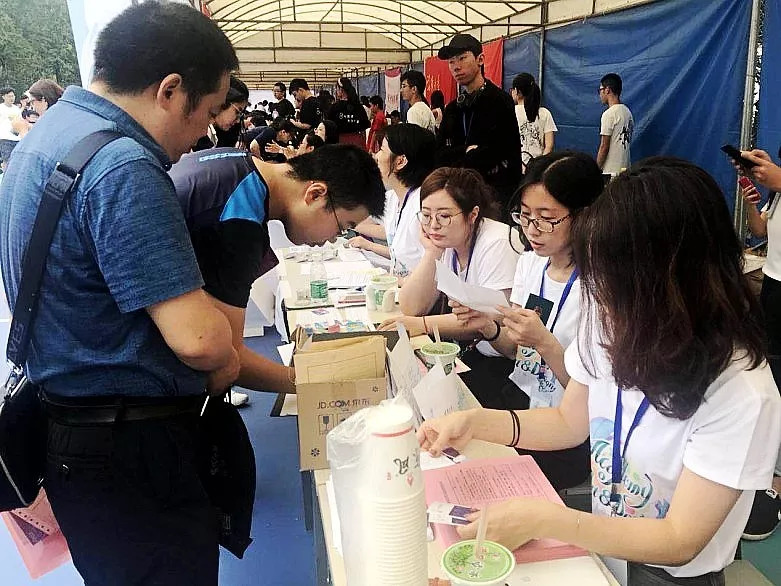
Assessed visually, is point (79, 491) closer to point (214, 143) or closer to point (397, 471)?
point (397, 471)

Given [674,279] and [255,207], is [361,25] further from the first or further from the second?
[674,279]

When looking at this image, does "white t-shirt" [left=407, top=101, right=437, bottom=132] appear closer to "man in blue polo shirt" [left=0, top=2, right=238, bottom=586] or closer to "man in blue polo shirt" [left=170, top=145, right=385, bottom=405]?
"man in blue polo shirt" [left=170, top=145, right=385, bottom=405]

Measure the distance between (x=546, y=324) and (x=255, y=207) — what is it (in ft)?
2.95

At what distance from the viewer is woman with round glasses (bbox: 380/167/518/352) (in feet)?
7.07

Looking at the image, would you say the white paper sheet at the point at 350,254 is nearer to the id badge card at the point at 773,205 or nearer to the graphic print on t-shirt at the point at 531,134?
the id badge card at the point at 773,205

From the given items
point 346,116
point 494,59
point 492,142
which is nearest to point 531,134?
point 346,116

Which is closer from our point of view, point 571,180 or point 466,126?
point 571,180

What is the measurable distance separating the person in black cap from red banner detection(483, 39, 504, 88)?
5.23 m

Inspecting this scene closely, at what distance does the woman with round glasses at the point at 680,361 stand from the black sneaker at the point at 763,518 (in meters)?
1.24

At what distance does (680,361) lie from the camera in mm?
965

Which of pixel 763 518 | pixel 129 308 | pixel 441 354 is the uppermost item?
pixel 129 308

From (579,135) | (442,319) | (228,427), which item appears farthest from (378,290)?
(579,135)

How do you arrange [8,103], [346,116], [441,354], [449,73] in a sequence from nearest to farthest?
[441,354] < [8,103] < [346,116] < [449,73]

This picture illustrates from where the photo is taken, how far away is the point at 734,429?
95 centimetres
